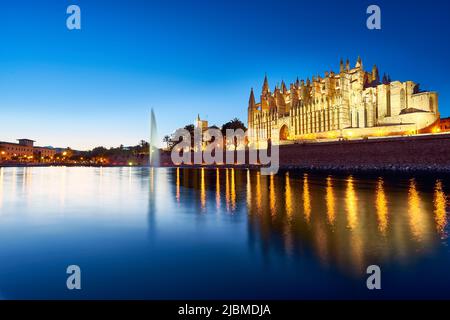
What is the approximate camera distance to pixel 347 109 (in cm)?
6650

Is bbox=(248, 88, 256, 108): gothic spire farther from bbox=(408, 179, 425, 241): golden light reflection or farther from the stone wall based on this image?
bbox=(408, 179, 425, 241): golden light reflection

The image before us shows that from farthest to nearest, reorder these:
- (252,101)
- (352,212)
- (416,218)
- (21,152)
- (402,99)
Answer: (21,152), (252,101), (402,99), (352,212), (416,218)

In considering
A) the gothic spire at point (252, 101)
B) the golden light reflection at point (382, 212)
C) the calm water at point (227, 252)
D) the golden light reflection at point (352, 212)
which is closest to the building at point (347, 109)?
the gothic spire at point (252, 101)

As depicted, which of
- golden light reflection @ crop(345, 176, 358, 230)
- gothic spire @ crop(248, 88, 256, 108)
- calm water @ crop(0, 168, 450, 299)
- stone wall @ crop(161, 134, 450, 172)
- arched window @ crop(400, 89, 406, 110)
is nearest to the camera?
calm water @ crop(0, 168, 450, 299)

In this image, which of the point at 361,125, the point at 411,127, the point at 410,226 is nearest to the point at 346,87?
the point at 361,125

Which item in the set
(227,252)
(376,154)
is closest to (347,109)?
(376,154)

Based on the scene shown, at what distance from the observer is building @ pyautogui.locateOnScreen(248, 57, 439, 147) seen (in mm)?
53562

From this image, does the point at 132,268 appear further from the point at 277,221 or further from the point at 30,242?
the point at 277,221

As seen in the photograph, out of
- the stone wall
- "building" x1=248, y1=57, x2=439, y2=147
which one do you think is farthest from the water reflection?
"building" x1=248, y1=57, x2=439, y2=147

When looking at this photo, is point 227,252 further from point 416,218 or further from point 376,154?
point 376,154

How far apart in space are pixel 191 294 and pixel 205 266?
1227 mm

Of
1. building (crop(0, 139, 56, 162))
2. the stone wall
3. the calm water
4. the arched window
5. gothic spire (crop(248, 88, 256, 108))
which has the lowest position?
the calm water
